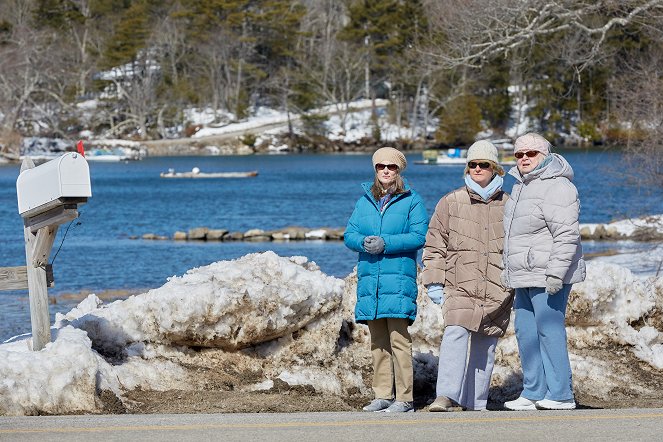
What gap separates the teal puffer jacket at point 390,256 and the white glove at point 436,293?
14 cm

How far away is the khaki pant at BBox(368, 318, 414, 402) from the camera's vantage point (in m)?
8.55

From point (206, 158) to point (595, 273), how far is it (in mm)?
90987

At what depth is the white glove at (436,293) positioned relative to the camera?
8406mm

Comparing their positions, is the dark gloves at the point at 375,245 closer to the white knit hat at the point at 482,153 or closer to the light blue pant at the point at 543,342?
the white knit hat at the point at 482,153

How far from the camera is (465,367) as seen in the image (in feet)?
28.2

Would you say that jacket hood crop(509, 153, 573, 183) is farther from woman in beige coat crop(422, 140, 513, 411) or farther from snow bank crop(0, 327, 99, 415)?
snow bank crop(0, 327, 99, 415)

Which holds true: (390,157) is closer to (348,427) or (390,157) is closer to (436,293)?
(436,293)

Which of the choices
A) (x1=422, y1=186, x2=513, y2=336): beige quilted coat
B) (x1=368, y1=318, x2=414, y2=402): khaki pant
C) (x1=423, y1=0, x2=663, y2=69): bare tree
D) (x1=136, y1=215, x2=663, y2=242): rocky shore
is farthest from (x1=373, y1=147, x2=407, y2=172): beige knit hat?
(x1=136, y1=215, x2=663, y2=242): rocky shore

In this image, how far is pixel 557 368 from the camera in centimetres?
839

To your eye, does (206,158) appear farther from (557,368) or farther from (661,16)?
(557,368)

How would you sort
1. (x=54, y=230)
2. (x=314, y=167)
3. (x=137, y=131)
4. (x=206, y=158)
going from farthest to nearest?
(x=137, y=131) < (x=206, y=158) < (x=314, y=167) < (x=54, y=230)

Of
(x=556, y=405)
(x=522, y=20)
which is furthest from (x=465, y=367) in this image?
(x=522, y=20)

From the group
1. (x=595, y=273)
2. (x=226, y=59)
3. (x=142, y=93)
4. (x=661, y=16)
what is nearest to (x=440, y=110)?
(x=226, y=59)

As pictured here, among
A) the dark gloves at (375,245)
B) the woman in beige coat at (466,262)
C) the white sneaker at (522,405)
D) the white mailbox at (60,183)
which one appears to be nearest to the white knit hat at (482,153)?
the woman in beige coat at (466,262)
